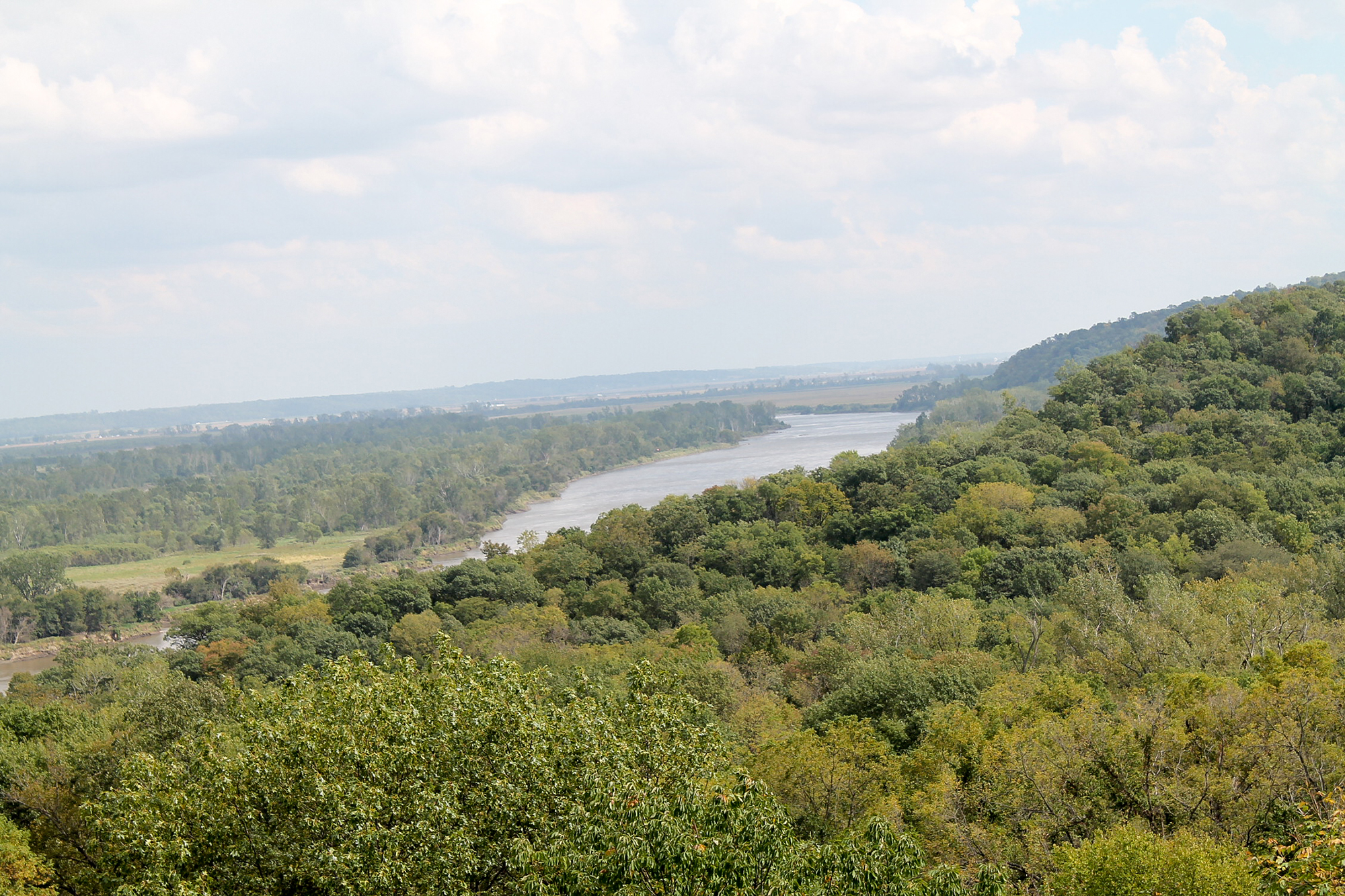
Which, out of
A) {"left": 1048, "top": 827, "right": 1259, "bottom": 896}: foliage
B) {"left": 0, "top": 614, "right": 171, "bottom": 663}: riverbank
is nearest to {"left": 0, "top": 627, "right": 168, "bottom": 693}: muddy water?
{"left": 0, "top": 614, "right": 171, "bottom": 663}: riverbank

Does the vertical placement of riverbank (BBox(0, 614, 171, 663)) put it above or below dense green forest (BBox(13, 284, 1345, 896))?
below

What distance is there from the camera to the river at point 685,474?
104 m

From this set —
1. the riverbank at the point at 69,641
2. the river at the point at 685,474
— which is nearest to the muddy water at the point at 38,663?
the riverbank at the point at 69,641

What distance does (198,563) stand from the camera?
98125 mm

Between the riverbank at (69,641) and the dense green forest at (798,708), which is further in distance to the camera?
the riverbank at (69,641)

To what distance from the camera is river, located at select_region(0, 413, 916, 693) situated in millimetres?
97875

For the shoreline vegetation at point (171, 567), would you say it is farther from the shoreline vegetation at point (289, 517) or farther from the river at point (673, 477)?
the river at point (673, 477)

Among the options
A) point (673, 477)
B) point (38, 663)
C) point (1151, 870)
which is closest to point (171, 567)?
A: point (38, 663)

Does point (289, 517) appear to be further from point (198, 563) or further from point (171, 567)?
point (171, 567)

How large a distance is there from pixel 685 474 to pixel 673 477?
235 centimetres

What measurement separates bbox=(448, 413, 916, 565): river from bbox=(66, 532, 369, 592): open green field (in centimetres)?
1432

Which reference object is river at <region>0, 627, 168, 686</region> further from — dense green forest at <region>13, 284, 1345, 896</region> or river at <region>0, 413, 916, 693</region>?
dense green forest at <region>13, 284, 1345, 896</region>

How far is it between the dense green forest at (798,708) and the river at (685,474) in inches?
1410

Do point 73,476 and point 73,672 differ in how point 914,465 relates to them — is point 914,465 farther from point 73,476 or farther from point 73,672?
point 73,476
